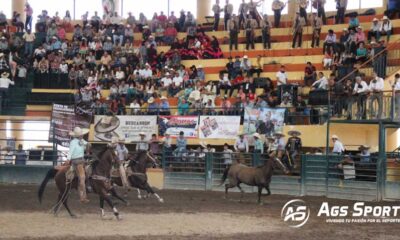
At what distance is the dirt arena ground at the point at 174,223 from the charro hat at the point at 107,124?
722cm

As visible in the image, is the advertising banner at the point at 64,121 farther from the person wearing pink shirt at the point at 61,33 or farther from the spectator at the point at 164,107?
the person wearing pink shirt at the point at 61,33

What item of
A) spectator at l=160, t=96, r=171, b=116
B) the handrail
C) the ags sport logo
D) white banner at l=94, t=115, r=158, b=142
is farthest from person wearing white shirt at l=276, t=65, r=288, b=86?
the ags sport logo

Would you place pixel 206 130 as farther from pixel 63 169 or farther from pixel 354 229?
pixel 354 229

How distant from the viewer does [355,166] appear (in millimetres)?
20516

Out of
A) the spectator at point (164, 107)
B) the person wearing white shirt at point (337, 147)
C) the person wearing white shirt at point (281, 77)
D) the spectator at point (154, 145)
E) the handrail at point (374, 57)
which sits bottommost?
the spectator at point (154, 145)

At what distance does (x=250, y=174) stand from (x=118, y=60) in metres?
13.5

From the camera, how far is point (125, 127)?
26359 millimetres

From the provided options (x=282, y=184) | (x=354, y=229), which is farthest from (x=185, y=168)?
(x=354, y=229)

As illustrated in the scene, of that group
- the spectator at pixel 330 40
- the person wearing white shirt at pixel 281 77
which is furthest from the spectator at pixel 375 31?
the person wearing white shirt at pixel 281 77

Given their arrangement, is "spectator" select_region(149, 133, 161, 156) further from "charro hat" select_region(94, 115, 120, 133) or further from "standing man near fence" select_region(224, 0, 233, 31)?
"standing man near fence" select_region(224, 0, 233, 31)

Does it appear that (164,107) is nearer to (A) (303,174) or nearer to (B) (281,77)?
(B) (281,77)

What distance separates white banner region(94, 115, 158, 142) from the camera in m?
26.1

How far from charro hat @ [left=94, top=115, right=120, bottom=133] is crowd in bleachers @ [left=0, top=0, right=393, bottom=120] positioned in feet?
2.03

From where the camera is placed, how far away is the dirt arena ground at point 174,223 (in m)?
12.8
